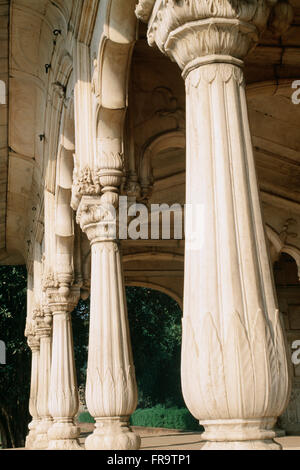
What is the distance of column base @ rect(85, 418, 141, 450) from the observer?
24.1 feet

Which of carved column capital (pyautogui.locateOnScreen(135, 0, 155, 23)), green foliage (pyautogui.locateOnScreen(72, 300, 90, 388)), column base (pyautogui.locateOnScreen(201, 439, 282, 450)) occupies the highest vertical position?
green foliage (pyautogui.locateOnScreen(72, 300, 90, 388))

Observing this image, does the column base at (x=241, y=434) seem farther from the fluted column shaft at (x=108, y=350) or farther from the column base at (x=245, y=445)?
the fluted column shaft at (x=108, y=350)

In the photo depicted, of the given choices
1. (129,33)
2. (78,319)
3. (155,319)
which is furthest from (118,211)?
(155,319)

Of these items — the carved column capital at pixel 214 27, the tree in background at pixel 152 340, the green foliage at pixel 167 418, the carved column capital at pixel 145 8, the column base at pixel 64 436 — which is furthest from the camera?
the green foliage at pixel 167 418

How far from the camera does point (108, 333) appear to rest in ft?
25.0

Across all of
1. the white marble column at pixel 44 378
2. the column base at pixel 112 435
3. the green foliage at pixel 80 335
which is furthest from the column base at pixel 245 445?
the green foliage at pixel 80 335

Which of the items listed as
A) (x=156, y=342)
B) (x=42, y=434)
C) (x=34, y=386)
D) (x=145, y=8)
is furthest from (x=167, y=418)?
(x=145, y=8)

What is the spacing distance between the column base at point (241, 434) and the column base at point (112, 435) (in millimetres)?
3757

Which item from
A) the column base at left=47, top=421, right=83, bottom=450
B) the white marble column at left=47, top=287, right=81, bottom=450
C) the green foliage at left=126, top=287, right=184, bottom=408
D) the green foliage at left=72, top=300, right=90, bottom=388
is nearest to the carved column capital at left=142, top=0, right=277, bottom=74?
the white marble column at left=47, top=287, right=81, bottom=450

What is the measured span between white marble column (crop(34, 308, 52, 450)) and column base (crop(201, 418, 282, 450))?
12.4m

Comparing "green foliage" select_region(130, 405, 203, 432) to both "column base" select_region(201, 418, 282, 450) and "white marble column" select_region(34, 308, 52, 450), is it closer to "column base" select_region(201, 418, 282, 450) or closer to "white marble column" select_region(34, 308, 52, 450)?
"white marble column" select_region(34, 308, 52, 450)

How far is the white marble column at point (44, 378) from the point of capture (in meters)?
16.1
